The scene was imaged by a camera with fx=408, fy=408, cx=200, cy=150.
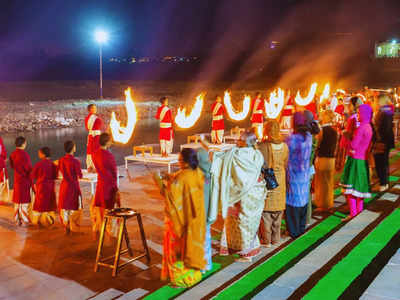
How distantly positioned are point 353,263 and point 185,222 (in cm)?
180

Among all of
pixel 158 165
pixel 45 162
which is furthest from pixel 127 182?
pixel 45 162

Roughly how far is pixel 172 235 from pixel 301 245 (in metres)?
1.90

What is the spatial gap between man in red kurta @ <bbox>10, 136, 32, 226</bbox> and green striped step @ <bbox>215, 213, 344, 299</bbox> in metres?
4.53

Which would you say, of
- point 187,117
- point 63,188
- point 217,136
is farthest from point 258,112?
point 63,188

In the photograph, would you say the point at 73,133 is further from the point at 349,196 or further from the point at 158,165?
the point at 349,196

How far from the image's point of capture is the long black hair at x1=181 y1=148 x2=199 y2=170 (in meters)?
4.30

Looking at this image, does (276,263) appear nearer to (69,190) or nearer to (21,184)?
(69,190)

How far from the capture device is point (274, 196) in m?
5.46

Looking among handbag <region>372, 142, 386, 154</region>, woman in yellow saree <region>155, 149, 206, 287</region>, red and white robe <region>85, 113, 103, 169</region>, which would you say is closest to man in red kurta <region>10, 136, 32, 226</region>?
red and white robe <region>85, 113, 103, 169</region>

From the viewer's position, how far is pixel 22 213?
23.9ft

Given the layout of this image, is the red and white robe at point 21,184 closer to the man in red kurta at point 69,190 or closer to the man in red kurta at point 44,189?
the man in red kurta at point 44,189

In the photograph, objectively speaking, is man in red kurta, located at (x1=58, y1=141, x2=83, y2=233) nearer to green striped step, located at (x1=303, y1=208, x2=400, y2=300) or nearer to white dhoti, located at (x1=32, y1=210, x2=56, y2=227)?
white dhoti, located at (x1=32, y1=210, x2=56, y2=227)

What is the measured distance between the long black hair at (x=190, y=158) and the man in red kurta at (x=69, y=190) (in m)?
2.92

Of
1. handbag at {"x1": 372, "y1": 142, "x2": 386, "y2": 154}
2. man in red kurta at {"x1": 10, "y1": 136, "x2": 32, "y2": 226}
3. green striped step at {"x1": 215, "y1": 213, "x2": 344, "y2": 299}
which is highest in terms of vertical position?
handbag at {"x1": 372, "y1": 142, "x2": 386, "y2": 154}
